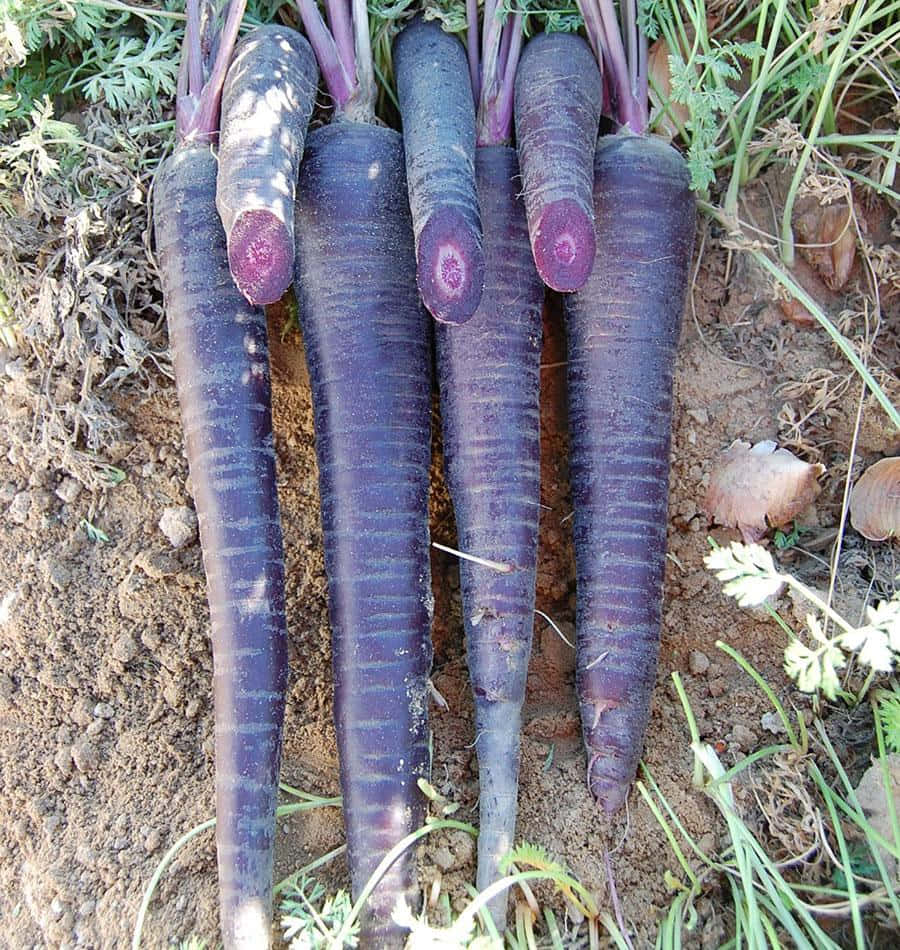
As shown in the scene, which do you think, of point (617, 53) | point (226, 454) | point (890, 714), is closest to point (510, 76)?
point (617, 53)

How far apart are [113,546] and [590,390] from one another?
756mm

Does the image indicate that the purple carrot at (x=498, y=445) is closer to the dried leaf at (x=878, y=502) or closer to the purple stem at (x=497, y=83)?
the purple stem at (x=497, y=83)

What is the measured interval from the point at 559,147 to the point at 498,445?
0.42 m

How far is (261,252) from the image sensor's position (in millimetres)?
1229

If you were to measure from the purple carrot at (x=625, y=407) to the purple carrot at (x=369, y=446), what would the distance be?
236 millimetres

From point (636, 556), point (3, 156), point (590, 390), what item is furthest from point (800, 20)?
point (3, 156)

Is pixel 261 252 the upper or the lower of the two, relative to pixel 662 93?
lower

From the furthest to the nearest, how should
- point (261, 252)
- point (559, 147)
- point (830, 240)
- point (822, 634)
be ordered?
1. point (830, 240)
2. point (559, 147)
3. point (261, 252)
4. point (822, 634)

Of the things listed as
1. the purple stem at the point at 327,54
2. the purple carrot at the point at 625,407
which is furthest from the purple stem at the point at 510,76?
the purple stem at the point at 327,54

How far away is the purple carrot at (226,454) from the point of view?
131 centimetres

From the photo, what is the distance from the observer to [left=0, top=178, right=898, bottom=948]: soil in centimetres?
134

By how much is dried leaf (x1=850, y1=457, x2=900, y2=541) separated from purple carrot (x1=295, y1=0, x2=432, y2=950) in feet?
2.17

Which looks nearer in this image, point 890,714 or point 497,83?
point 890,714

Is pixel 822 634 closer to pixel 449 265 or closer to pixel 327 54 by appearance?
pixel 449 265
